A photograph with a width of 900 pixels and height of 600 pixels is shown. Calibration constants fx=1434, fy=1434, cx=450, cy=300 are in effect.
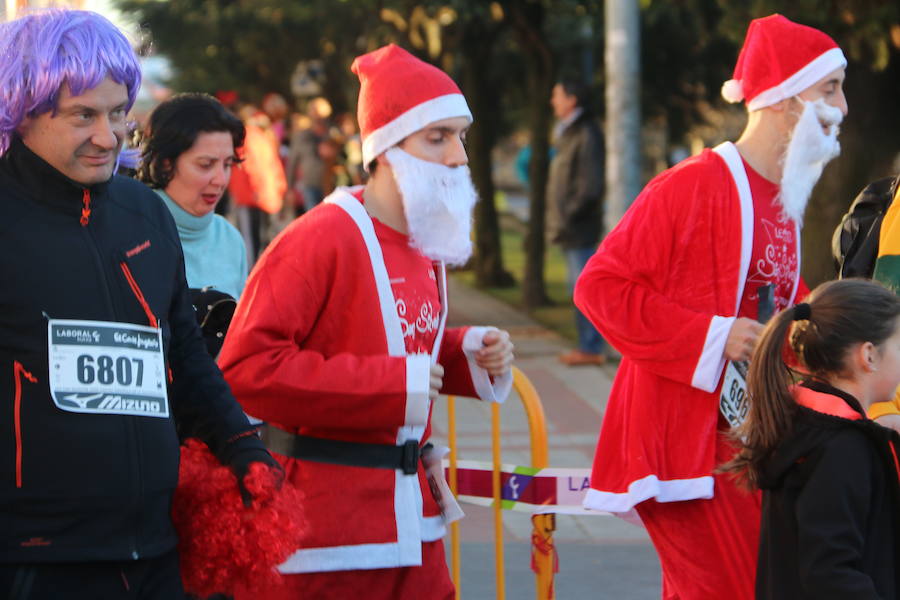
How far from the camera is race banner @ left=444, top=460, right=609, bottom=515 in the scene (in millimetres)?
4461

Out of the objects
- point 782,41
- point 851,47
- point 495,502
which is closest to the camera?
point 782,41

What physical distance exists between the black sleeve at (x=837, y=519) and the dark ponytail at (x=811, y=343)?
0.48 ft

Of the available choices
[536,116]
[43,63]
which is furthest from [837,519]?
[536,116]

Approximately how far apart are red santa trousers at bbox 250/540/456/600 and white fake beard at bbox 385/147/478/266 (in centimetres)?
69

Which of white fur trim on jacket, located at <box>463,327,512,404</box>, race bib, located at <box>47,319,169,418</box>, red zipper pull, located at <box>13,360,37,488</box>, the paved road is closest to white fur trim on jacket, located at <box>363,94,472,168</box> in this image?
white fur trim on jacket, located at <box>463,327,512,404</box>

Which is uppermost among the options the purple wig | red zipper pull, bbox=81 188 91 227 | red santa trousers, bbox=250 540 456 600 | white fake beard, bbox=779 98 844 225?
the purple wig

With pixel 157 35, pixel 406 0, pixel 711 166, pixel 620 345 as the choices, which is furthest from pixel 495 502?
pixel 157 35

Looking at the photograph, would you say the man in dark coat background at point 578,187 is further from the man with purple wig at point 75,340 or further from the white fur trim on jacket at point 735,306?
the man with purple wig at point 75,340

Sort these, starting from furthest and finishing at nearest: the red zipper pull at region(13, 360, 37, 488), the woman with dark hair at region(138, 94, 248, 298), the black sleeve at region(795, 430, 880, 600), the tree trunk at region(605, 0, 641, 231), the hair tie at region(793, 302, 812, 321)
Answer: the tree trunk at region(605, 0, 641, 231) → the woman with dark hair at region(138, 94, 248, 298) → the hair tie at region(793, 302, 812, 321) → the black sleeve at region(795, 430, 880, 600) → the red zipper pull at region(13, 360, 37, 488)

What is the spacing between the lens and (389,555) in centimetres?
319

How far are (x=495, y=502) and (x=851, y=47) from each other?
7170 mm

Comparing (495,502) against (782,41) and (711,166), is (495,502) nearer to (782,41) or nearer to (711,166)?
(711,166)

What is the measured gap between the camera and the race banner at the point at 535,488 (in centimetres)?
446

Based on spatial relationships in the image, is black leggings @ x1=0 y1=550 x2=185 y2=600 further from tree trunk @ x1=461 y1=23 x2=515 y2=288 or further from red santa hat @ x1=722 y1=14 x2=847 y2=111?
tree trunk @ x1=461 y1=23 x2=515 y2=288
